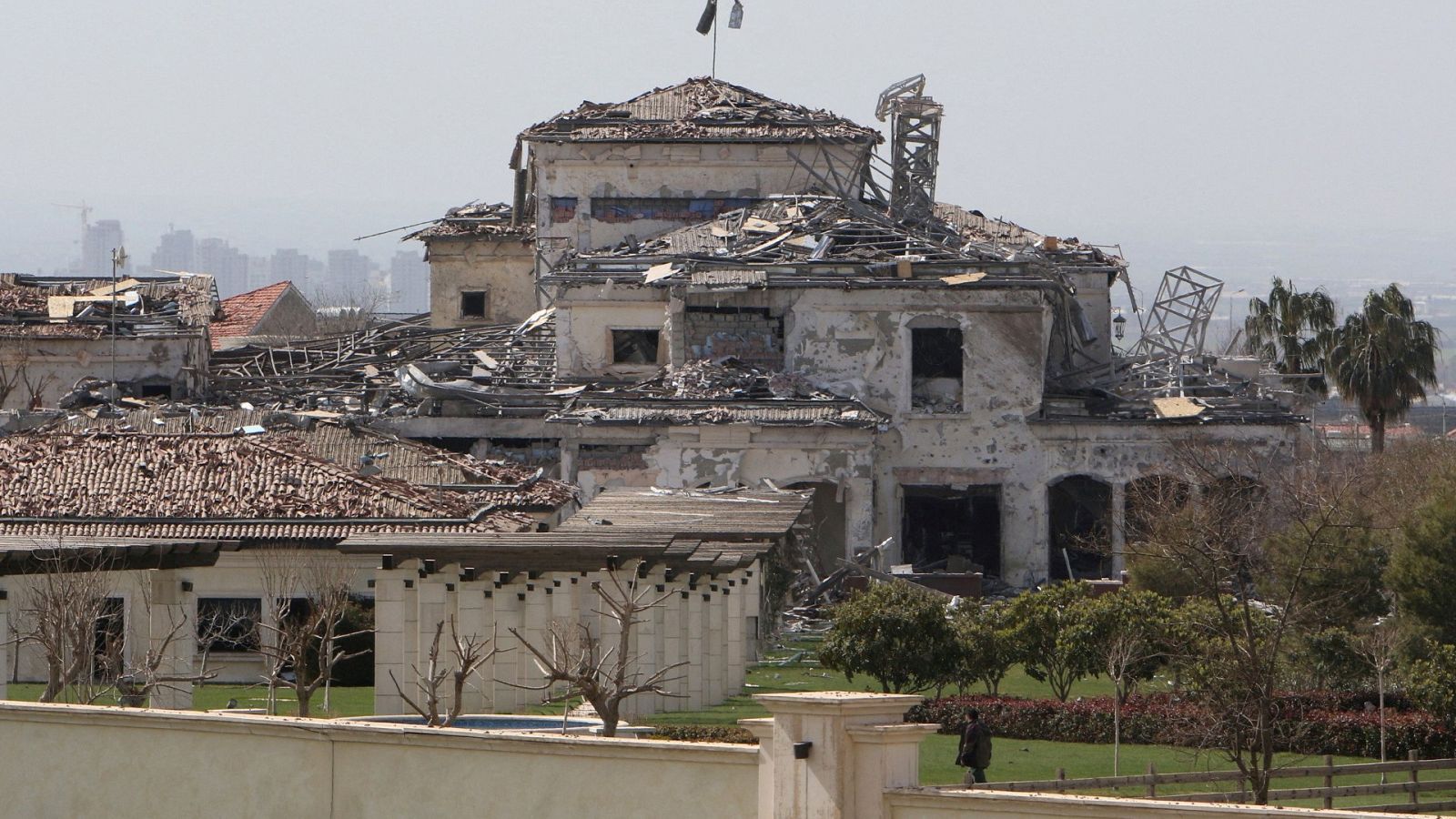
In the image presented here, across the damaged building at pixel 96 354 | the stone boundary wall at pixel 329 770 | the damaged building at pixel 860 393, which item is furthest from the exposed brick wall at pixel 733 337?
the stone boundary wall at pixel 329 770

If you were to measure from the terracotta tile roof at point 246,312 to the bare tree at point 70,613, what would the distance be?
48983 millimetres

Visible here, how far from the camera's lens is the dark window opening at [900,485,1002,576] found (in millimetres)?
54719

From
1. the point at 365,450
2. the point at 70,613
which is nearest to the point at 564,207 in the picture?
the point at 365,450

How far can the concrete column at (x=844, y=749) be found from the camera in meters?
16.4

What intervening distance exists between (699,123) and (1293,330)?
21628 millimetres

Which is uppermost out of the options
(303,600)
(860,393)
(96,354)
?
(96,354)

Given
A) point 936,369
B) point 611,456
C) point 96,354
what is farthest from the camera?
point 96,354

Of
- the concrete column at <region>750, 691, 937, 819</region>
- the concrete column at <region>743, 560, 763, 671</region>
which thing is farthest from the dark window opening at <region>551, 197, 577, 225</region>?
the concrete column at <region>750, 691, 937, 819</region>

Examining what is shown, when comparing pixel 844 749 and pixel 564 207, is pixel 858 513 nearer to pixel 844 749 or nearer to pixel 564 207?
pixel 564 207

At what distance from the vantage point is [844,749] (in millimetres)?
16438

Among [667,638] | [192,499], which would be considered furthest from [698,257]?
[667,638]

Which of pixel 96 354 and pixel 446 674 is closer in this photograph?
pixel 446 674

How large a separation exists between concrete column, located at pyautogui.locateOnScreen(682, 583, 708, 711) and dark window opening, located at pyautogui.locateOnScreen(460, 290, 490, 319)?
35199mm

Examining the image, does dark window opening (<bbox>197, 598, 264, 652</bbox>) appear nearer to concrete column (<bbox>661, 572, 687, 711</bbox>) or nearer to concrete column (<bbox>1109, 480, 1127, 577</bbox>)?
concrete column (<bbox>661, 572, 687, 711</bbox>)
